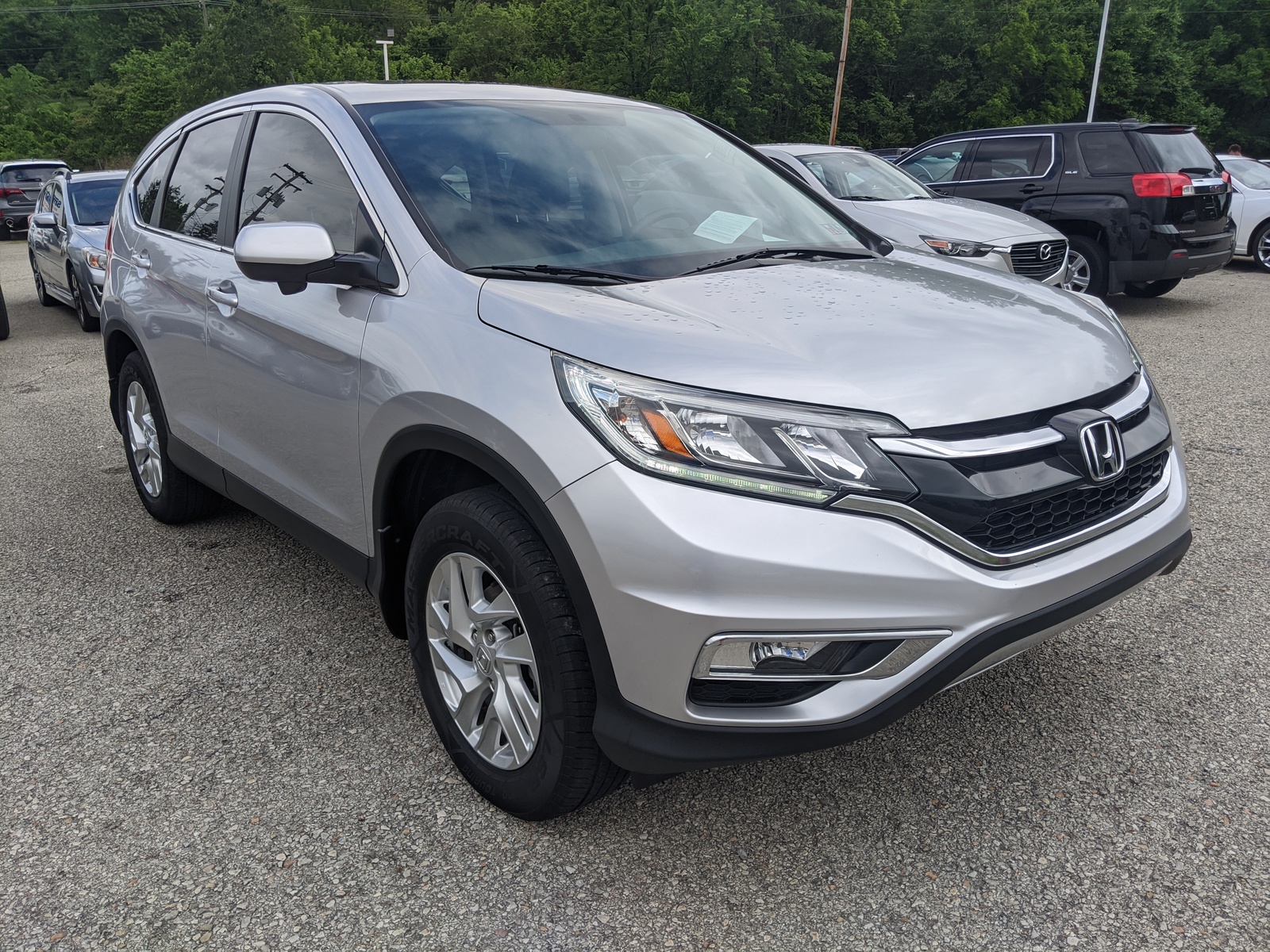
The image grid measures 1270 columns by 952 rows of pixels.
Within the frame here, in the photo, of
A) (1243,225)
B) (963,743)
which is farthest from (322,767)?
(1243,225)

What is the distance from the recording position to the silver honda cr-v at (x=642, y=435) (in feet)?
6.60

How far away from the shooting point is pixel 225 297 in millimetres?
3412

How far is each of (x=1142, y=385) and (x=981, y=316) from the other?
519mm

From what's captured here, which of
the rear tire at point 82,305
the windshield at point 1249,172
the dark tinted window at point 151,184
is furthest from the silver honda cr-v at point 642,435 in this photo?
the windshield at point 1249,172

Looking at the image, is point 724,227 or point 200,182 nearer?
point 724,227

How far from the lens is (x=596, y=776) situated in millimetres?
2285

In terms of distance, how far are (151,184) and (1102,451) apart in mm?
3971

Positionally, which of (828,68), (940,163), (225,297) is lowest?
(828,68)

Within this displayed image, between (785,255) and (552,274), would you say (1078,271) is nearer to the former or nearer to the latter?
(785,255)

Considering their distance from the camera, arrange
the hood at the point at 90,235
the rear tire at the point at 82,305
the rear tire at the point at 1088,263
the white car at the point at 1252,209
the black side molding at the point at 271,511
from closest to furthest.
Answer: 1. the black side molding at the point at 271,511
2. the rear tire at the point at 1088,263
3. the hood at the point at 90,235
4. the rear tire at the point at 82,305
5. the white car at the point at 1252,209

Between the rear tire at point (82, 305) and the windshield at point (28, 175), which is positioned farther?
the windshield at point (28, 175)

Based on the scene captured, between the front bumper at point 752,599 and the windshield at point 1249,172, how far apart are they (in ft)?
45.1

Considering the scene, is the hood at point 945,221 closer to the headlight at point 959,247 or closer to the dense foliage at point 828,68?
the headlight at point 959,247

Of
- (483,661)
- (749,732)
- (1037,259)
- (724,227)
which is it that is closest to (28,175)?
(1037,259)
